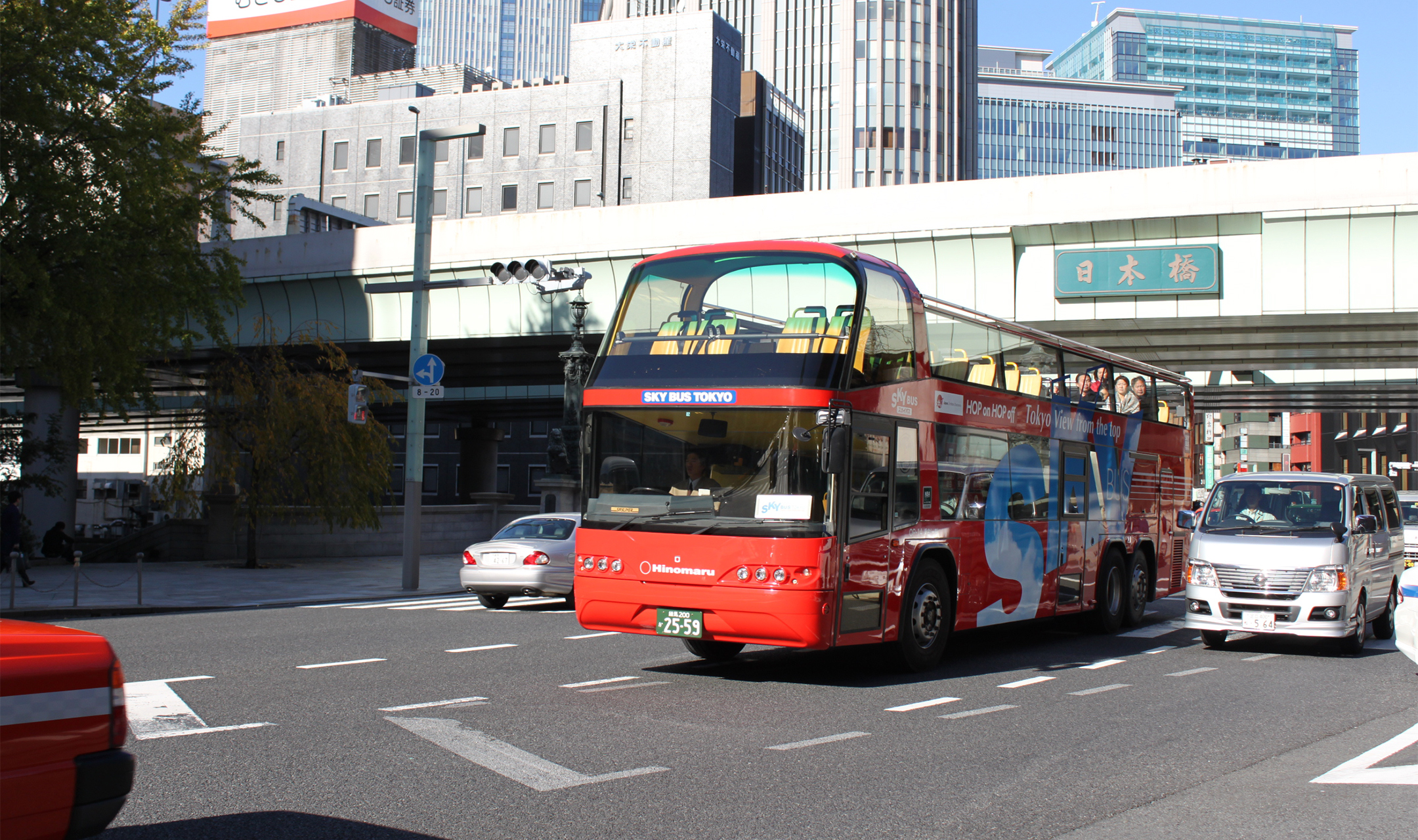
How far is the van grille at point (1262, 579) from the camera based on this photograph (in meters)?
12.1

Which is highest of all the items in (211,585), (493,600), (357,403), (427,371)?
(427,371)

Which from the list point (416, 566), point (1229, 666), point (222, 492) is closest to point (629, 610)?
point (1229, 666)

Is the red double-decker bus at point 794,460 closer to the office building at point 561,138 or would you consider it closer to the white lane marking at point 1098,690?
the white lane marking at point 1098,690

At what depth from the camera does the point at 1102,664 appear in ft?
38.8

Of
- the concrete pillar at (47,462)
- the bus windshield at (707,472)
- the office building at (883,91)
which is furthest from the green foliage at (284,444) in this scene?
the office building at (883,91)

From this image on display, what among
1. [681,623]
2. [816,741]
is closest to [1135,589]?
[681,623]

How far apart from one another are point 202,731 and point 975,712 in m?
5.32

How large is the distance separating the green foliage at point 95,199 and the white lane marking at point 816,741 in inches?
623

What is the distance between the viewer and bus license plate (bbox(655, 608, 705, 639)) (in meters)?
9.59

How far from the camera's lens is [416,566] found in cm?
2083

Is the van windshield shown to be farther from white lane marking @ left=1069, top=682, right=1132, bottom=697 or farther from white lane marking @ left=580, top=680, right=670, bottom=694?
white lane marking @ left=580, top=680, right=670, bottom=694

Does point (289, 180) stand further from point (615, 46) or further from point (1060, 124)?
point (1060, 124)

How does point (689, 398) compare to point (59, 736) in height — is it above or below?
above

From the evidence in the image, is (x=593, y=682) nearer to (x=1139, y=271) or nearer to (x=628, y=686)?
(x=628, y=686)
